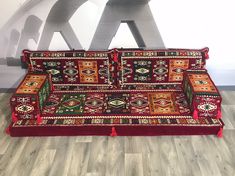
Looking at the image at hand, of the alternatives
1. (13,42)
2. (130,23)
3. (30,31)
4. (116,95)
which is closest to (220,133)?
(116,95)

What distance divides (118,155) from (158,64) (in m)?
1.31

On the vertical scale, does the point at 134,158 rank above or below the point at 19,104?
below

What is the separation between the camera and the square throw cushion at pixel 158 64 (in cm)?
371

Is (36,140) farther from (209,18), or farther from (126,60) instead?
(209,18)

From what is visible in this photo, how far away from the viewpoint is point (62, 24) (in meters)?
3.88

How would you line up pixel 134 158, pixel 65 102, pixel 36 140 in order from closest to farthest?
pixel 134 158
pixel 36 140
pixel 65 102

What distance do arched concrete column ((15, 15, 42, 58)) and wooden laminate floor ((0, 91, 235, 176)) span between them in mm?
1300

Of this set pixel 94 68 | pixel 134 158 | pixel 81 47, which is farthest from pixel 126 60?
pixel 134 158

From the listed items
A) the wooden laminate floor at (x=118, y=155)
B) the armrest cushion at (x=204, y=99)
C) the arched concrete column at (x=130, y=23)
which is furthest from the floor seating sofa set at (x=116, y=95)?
the arched concrete column at (x=130, y=23)

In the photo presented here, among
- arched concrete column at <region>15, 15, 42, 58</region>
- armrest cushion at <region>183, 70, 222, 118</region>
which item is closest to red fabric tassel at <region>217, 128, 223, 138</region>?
armrest cushion at <region>183, 70, 222, 118</region>

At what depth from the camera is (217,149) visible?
3100mm

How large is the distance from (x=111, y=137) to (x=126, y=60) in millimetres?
1016

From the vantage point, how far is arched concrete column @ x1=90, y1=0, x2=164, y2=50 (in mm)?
3725

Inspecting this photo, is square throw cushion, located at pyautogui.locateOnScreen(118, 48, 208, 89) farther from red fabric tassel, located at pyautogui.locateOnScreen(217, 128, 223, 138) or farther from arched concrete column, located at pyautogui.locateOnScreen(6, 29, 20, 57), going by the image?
arched concrete column, located at pyautogui.locateOnScreen(6, 29, 20, 57)
